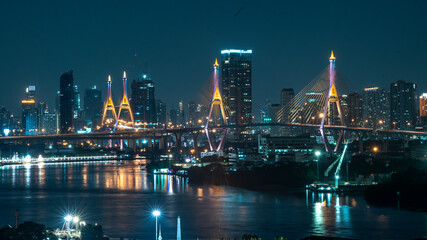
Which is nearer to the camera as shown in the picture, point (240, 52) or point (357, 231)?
point (357, 231)

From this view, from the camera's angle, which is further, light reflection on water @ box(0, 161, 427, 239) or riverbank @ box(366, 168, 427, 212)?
riverbank @ box(366, 168, 427, 212)

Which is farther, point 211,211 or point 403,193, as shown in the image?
point 403,193

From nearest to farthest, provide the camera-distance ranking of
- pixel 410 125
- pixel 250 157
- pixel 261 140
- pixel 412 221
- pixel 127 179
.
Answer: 1. pixel 412 221
2. pixel 127 179
3. pixel 250 157
4. pixel 261 140
5. pixel 410 125

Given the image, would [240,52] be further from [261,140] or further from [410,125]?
[261,140]

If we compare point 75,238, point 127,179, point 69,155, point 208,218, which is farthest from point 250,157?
point 69,155

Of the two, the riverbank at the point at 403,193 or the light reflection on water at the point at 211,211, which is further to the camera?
the riverbank at the point at 403,193

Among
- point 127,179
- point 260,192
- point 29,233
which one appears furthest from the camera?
point 127,179

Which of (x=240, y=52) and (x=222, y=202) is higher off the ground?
(x=240, y=52)

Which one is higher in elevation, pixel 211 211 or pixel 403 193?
pixel 403 193
